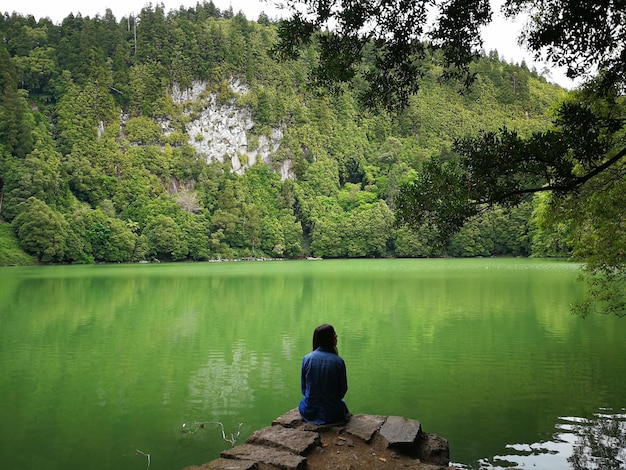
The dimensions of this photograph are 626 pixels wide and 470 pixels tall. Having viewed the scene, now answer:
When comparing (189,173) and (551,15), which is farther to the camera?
(189,173)

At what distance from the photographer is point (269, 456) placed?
4.70m

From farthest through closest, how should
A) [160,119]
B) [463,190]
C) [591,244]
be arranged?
[160,119], [591,244], [463,190]

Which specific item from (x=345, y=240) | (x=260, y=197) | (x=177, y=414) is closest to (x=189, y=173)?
(x=260, y=197)

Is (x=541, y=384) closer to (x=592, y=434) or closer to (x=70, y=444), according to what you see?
(x=592, y=434)

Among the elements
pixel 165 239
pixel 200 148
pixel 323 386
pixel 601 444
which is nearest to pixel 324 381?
pixel 323 386

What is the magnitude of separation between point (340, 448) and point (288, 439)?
1.77ft

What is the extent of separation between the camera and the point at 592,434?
666 centimetres

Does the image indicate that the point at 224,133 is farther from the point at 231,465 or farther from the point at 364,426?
the point at 231,465

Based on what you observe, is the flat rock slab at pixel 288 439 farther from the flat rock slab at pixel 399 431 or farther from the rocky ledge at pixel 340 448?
the flat rock slab at pixel 399 431

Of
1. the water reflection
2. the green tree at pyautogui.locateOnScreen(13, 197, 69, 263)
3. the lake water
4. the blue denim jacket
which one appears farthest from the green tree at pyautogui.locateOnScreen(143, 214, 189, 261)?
the water reflection

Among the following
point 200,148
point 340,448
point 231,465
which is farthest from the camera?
point 200,148

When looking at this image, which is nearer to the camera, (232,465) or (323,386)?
(232,465)

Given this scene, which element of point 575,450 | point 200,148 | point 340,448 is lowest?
point 575,450

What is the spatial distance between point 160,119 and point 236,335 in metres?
111
